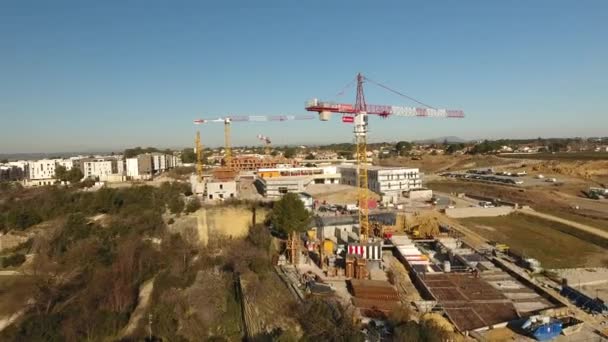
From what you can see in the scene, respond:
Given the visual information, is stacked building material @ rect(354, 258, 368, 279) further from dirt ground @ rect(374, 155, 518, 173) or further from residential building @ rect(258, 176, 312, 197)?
dirt ground @ rect(374, 155, 518, 173)

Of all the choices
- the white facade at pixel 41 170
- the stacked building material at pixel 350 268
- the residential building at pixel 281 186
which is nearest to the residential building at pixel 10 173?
the white facade at pixel 41 170

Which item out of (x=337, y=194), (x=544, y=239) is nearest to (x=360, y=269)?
(x=544, y=239)

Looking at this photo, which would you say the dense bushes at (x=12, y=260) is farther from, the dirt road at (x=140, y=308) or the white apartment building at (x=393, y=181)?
the white apartment building at (x=393, y=181)

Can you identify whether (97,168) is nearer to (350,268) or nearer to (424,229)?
(424,229)

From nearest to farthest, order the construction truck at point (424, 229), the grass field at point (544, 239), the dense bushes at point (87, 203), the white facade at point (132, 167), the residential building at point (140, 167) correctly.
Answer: the grass field at point (544, 239) → the construction truck at point (424, 229) → the dense bushes at point (87, 203) → the residential building at point (140, 167) → the white facade at point (132, 167)

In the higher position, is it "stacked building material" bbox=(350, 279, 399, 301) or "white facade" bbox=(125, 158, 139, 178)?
"white facade" bbox=(125, 158, 139, 178)

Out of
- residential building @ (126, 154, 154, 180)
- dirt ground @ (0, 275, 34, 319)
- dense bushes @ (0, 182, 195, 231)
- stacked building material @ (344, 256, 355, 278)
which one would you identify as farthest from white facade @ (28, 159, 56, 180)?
stacked building material @ (344, 256, 355, 278)
